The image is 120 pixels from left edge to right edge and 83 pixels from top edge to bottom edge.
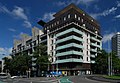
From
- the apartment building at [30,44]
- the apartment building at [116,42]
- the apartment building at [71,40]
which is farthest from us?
the apartment building at [30,44]

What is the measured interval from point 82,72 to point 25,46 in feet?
181

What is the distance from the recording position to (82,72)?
91.8 metres

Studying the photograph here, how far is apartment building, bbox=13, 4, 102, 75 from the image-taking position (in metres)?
88.7

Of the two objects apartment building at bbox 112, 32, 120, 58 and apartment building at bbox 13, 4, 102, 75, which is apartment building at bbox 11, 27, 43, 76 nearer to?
apartment building at bbox 13, 4, 102, 75

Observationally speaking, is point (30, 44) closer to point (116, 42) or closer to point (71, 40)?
point (71, 40)

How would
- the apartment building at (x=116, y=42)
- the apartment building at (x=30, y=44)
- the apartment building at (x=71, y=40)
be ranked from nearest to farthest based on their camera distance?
the apartment building at (x=71, y=40), the apartment building at (x=116, y=42), the apartment building at (x=30, y=44)

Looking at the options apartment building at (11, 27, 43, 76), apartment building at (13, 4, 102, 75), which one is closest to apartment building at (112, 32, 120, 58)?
apartment building at (13, 4, 102, 75)

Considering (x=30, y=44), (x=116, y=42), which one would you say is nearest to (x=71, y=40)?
(x=116, y=42)

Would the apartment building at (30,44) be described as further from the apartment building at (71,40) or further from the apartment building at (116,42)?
the apartment building at (116,42)

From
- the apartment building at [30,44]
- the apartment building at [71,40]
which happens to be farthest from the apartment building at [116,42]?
the apartment building at [30,44]

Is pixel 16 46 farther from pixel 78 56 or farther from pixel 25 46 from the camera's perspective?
pixel 78 56

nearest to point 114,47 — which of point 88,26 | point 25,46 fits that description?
point 88,26

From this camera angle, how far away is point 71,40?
9006cm

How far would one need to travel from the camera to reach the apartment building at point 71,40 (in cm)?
8869
